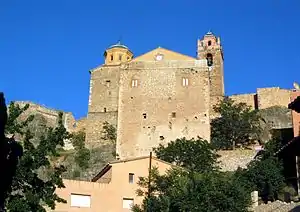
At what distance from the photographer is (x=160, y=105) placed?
Result: 5594 centimetres

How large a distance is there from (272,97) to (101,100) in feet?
68.2

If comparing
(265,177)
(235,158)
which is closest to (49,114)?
(235,158)

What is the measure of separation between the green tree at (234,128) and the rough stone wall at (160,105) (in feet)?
6.21

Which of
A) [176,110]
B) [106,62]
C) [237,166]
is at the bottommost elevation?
[237,166]

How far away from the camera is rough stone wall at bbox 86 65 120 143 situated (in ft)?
199

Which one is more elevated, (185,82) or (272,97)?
(272,97)

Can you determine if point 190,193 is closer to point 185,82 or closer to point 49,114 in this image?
point 185,82

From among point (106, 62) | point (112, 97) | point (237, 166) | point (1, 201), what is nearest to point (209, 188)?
point (237, 166)

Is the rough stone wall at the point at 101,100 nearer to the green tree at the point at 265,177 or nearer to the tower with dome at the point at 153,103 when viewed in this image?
the tower with dome at the point at 153,103

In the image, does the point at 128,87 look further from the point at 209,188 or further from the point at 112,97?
the point at 209,188

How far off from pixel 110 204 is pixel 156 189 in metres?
3.20

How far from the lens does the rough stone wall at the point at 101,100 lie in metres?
60.7

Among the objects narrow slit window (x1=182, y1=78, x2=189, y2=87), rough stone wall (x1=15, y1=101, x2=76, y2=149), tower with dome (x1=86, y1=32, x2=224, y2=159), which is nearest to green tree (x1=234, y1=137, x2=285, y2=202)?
tower with dome (x1=86, y1=32, x2=224, y2=159)

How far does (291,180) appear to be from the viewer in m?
38.6
